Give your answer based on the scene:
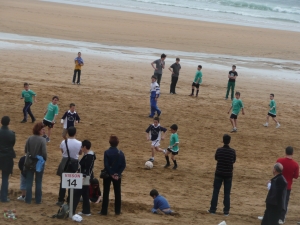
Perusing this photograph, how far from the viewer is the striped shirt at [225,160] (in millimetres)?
12031

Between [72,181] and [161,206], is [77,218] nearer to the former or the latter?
[72,181]

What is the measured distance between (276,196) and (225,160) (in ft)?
5.53

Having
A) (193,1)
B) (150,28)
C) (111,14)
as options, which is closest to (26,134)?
(150,28)

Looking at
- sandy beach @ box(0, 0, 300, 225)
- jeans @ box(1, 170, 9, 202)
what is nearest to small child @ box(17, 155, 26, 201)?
sandy beach @ box(0, 0, 300, 225)

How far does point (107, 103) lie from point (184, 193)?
32.9ft

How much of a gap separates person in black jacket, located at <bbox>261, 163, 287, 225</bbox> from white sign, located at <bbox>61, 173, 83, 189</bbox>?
3.70m

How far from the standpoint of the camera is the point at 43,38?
40.9 m

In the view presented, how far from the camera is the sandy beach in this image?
12.7 metres

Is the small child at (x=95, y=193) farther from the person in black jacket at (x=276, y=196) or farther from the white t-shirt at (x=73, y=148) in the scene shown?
the person in black jacket at (x=276, y=196)

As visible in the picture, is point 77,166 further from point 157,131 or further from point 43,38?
point 43,38

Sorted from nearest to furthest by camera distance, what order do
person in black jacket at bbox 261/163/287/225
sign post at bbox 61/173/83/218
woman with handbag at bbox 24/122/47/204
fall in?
sign post at bbox 61/173/83/218, person in black jacket at bbox 261/163/287/225, woman with handbag at bbox 24/122/47/204

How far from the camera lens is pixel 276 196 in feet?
35.1

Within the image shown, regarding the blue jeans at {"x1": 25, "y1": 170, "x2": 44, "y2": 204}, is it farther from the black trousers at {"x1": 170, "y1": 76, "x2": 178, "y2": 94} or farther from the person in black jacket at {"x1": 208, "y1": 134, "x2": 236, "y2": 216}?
the black trousers at {"x1": 170, "y1": 76, "x2": 178, "y2": 94}

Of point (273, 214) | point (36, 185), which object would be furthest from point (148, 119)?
point (273, 214)
